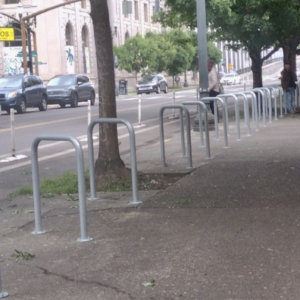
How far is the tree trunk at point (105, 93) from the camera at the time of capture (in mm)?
10203

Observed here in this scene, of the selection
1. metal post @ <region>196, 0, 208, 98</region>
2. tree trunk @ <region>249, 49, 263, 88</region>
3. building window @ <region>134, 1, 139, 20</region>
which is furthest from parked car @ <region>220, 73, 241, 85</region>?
metal post @ <region>196, 0, 208, 98</region>

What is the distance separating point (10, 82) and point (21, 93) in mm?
1038

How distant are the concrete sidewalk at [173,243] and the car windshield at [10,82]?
2332 cm

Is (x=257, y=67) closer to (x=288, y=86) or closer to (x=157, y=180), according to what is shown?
(x=288, y=86)

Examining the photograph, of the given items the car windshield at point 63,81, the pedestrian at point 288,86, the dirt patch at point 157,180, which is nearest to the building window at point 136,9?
the car windshield at point 63,81

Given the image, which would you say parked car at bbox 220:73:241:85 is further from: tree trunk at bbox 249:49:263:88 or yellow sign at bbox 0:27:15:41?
tree trunk at bbox 249:49:263:88

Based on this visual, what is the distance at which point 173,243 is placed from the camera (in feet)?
22.9

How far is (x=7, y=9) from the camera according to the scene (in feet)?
195

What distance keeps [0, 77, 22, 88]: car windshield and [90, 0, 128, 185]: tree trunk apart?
23.4 meters

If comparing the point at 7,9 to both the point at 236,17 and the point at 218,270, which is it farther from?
the point at 218,270

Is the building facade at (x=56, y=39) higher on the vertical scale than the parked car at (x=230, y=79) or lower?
higher

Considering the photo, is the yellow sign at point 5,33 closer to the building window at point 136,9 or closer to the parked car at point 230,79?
the parked car at point 230,79

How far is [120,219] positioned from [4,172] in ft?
17.6

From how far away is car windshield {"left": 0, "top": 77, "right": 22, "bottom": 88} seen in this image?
33225 millimetres
